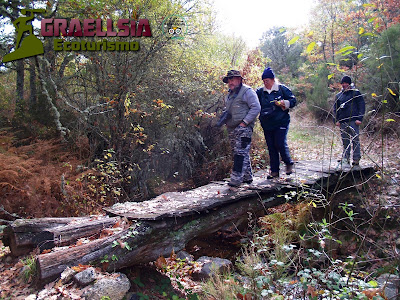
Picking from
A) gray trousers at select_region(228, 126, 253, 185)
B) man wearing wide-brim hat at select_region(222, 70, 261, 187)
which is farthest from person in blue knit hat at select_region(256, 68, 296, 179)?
gray trousers at select_region(228, 126, 253, 185)

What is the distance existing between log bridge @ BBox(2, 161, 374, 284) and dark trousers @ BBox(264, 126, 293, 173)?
2.87 ft

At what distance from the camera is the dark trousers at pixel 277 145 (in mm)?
5637

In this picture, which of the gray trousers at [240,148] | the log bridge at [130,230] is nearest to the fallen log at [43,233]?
the log bridge at [130,230]

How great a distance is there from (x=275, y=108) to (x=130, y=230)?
11.7ft

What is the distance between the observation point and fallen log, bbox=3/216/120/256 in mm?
3967

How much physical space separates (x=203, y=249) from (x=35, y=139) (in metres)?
5.11

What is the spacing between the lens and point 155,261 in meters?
4.43

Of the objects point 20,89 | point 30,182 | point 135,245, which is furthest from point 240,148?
point 20,89

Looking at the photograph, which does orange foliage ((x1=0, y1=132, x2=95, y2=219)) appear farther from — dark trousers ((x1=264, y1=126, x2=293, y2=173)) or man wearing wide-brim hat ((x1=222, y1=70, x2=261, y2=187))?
dark trousers ((x1=264, y1=126, x2=293, y2=173))

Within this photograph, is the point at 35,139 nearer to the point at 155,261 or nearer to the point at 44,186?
the point at 44,186

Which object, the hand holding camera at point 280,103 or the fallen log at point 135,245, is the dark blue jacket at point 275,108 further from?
the fallen log at point 135,245

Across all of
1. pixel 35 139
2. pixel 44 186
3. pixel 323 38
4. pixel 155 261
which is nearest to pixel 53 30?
pixel 35 139

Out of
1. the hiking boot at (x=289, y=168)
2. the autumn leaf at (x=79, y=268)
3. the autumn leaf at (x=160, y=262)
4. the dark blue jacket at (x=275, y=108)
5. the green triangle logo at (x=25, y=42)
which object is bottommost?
the autumn leaf at (x=160, y=262)

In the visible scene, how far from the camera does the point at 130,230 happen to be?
12.6 feet
